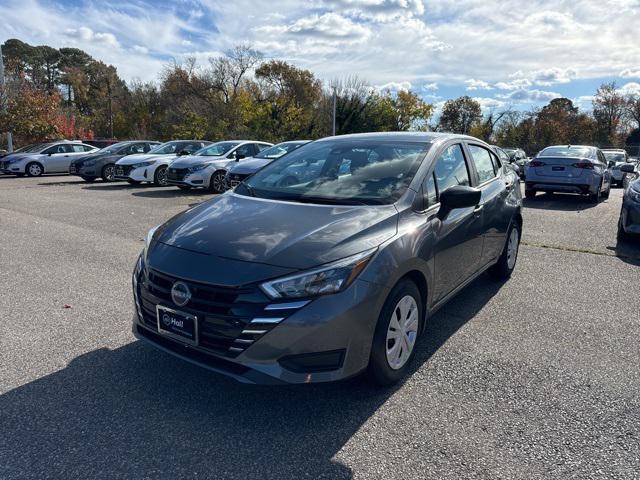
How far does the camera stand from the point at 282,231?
3041 mm

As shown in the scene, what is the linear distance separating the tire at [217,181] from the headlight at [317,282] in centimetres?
1164

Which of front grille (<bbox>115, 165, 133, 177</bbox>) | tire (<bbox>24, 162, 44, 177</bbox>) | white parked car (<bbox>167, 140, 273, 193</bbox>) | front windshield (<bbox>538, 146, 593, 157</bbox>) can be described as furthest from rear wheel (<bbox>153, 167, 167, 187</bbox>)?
front windshield (<bbox>538, 146, 593, 157</bbox>)

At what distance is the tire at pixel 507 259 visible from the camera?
548cm

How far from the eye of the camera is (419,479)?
2.38m

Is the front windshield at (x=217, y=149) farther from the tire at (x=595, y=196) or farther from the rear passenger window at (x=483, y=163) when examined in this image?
the rear passenger window at (x=483, y=163)

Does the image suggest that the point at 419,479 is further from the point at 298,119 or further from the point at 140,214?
the point at 298,119

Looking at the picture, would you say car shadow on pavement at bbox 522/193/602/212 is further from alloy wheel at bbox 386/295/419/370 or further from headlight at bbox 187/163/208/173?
alloy wheel at bbox 386/295/419/370

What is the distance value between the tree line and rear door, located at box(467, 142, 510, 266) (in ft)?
91.2

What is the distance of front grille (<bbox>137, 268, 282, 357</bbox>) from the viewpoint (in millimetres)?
2617

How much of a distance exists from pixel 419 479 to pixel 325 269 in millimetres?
1169

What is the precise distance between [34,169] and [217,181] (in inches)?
425

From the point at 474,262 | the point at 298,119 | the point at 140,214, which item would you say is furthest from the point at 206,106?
the point at 474,262

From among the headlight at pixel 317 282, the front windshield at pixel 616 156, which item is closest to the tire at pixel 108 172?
the headlight at pixel 317 282

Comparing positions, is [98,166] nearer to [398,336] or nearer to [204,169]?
[204,169]
